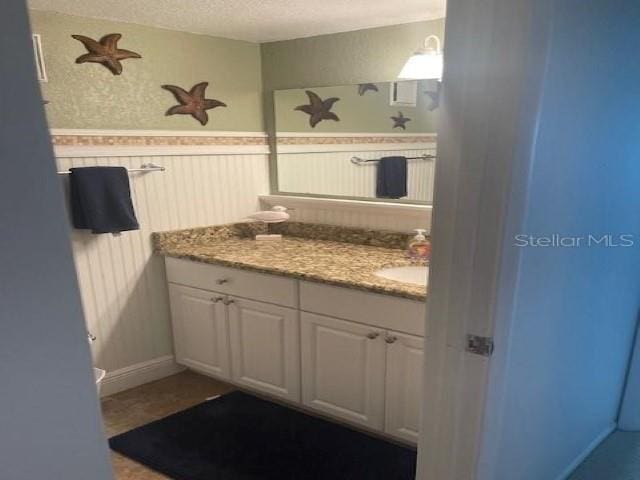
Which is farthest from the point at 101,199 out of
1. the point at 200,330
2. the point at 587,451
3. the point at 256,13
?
the point at 587,451

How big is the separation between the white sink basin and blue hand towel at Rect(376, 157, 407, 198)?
0.46 meters

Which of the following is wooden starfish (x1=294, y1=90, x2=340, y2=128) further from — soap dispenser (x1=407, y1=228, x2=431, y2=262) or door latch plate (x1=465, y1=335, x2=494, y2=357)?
door latch plate (x1=465, y1=335, x2=494, y2=357)

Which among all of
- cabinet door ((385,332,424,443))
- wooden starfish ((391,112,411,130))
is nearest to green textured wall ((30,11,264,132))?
wooden starfish ((391,112,411,130))

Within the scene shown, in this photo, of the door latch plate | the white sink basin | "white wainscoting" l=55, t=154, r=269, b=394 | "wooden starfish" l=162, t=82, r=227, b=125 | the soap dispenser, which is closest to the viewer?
the door latch plate

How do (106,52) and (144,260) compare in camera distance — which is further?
(144,260)

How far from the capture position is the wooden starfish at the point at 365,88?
8.09 ft

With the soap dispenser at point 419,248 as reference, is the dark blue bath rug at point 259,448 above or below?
below

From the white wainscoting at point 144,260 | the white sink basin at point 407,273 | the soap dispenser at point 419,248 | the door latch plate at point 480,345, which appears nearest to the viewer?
the door latch plate at point 480,345

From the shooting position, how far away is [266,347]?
2.30 meters

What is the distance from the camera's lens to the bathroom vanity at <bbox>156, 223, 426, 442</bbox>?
1899 millimetres

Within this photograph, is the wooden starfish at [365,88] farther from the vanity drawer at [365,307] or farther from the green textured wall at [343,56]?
the vanity drawer at [365,307]

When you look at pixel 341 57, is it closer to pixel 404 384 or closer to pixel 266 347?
pixel 266 347

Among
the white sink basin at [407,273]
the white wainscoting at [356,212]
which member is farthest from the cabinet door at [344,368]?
the white wainscoting at [356,212]

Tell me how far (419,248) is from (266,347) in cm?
92
